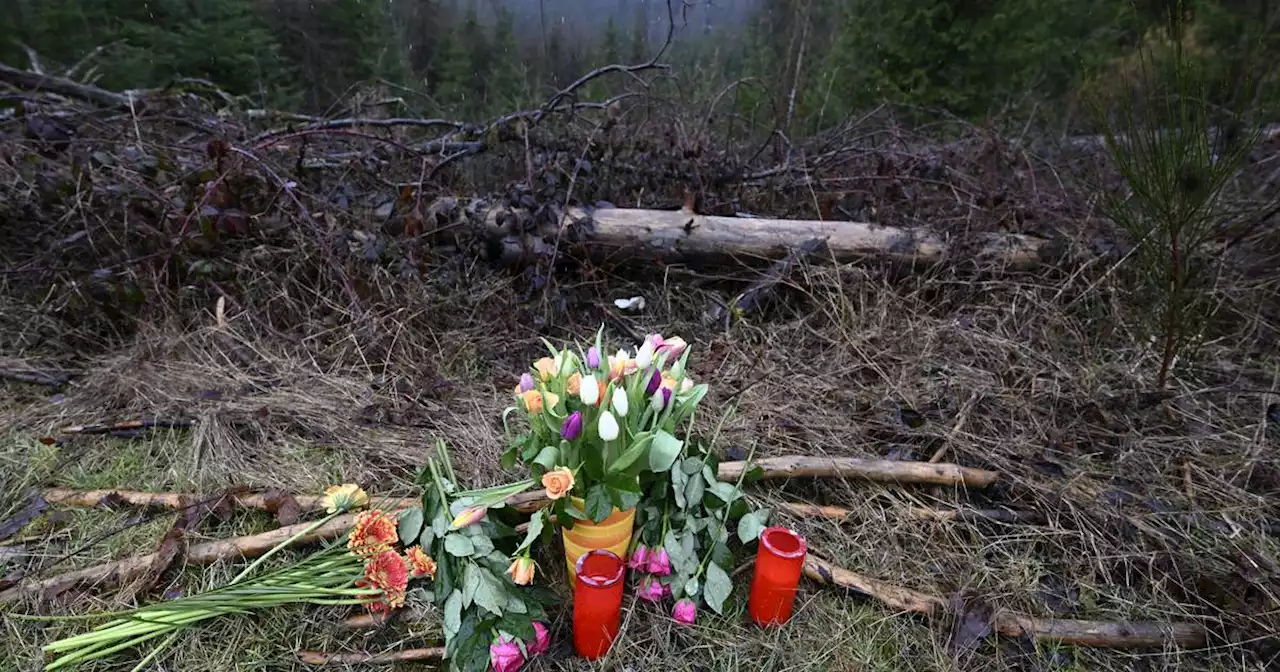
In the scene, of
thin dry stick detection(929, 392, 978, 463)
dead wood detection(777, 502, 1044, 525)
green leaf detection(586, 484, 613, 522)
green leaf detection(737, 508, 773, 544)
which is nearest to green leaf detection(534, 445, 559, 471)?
green leaf detection(586, 484, 613, 522)

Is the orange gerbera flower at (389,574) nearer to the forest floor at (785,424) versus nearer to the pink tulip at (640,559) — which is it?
the forest floor at (785,424)

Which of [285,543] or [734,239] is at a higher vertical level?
[734,239]

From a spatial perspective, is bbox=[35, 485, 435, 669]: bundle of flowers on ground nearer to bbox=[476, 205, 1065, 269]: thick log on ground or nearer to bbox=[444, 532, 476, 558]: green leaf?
bbox=[444, 532, 476, 558]: green leaf

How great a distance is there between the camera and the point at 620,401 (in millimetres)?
1381

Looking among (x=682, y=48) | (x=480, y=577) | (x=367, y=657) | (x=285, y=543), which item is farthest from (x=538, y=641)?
(x=682, y=48)

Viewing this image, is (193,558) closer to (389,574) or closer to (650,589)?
(389,574)

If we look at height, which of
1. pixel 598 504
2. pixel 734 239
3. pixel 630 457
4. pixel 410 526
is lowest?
pixel 410 526

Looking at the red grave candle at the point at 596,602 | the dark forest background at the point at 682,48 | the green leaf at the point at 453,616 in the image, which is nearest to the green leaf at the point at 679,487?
the red grave candle at the point at 596,602

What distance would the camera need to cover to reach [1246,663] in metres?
1.52

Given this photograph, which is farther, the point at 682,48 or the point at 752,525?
the point at 682,48

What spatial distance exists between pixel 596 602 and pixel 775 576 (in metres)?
0.42

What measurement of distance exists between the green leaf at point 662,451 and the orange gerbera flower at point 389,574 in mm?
632

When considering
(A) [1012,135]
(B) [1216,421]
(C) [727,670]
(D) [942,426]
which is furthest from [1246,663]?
(A) [1012,135]

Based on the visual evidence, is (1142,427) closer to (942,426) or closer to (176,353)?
(942,426)
